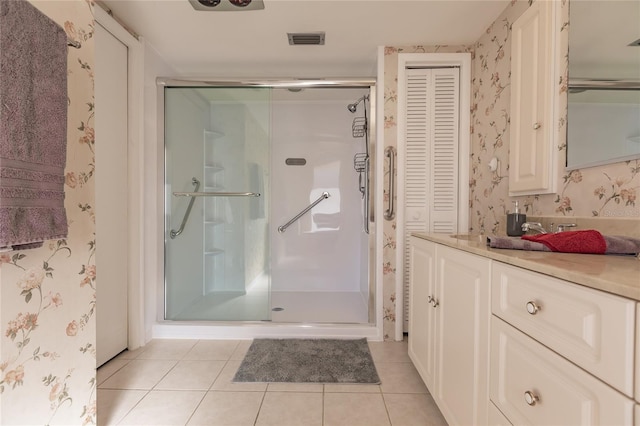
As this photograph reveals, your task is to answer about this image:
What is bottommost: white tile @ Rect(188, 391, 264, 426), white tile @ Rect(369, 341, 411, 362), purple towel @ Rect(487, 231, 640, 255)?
white tile @ Rect(188, 391, 264, 426)

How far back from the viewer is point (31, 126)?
834mm

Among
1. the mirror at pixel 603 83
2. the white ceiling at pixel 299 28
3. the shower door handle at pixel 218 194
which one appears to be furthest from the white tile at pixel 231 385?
the white ceiling at pixel 299 28

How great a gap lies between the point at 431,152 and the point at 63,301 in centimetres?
216

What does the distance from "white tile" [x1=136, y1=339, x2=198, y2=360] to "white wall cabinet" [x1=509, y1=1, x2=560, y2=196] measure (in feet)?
7.37

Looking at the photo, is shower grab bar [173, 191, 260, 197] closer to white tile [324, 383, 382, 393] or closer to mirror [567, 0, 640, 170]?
white tile [324, 383, 382, 393]

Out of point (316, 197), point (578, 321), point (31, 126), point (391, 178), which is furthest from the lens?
point (316, 197)

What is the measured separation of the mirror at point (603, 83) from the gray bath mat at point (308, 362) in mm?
1467

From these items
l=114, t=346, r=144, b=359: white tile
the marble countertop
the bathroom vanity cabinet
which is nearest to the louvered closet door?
the bathroom vanity cabinet

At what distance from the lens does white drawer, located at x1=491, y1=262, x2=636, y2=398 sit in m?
0.48

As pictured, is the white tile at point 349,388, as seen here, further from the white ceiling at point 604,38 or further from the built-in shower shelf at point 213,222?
the white ceiling at point 604,38

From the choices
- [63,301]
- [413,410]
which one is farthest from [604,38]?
[63,301]

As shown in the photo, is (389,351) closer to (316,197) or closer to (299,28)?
(316,197)

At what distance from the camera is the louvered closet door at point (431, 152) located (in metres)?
2.09

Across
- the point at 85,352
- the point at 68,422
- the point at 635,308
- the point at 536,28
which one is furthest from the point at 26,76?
the point at 536,28
